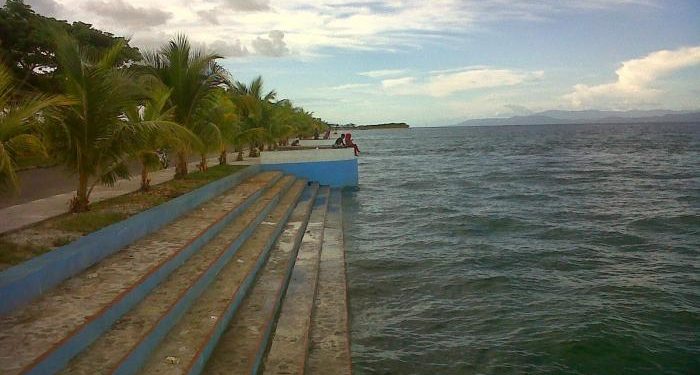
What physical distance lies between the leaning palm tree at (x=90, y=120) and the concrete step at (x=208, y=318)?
2794 millimetres

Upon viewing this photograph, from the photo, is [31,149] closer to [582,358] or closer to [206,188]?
[206,188]

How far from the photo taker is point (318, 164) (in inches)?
807

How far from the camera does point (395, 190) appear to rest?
22578 millimetres

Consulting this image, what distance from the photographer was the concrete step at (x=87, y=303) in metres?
3.50

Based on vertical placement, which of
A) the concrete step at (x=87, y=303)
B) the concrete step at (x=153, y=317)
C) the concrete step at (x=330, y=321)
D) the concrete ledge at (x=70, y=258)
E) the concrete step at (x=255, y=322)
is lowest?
the concrete step at (x=330, y=321)

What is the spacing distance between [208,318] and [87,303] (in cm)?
107

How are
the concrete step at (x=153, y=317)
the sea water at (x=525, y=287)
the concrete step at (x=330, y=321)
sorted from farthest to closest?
the sea water at (x=525, y=287), the concrete step at (x=330, y=321), the concrete step at (x=153, y=317)

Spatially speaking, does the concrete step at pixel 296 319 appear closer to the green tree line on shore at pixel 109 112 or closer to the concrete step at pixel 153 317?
the concrete step at pixel 153 317

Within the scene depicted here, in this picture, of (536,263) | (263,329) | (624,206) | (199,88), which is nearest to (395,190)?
(624,206)

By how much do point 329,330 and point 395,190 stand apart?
1676 cm

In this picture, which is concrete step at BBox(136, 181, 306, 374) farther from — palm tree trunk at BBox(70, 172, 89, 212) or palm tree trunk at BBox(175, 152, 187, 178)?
palm tree trunk at BBox(175, 152, 187, 178)

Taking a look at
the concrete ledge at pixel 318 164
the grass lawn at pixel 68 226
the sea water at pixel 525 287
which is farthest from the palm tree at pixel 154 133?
the concrete ledge at pixel 318 164

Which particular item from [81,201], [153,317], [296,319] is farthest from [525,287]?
[81,201]

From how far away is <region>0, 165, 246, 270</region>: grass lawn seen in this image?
218 inches
